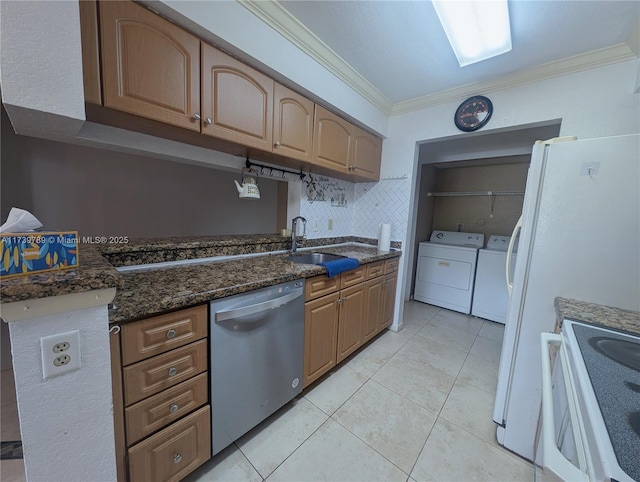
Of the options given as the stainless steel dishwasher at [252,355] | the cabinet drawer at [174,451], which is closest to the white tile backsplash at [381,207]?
the stainless steel dishwasher at [252,355]

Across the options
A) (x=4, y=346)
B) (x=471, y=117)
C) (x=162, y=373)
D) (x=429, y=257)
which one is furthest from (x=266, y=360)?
(x=429, y=257)

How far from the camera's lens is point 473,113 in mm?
2096

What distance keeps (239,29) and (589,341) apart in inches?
81.0

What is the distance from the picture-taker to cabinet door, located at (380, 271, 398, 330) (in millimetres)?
2459

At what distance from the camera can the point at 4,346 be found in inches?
72.4

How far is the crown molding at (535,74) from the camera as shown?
61.1 inches

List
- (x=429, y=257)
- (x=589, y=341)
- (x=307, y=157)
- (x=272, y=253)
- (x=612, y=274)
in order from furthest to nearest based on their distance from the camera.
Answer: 1. (x=429, y=257)
2. (x=272, y=253)
3. (x=307, y=157)
4. (x=612, y=274)
5. (x=589, y=341)

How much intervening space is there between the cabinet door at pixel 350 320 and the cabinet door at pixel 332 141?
1072 mm

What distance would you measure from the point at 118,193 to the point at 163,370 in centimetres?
257

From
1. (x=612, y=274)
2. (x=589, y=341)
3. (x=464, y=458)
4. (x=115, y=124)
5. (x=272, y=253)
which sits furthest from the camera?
(x=272, y=253)

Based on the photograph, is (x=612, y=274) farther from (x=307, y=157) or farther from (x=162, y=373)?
(x=162, y=373)

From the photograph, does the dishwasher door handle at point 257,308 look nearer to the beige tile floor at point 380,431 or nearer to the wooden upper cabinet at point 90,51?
the beige tile floor at point 380,431

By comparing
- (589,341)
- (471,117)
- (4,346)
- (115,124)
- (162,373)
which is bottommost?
(4,346)

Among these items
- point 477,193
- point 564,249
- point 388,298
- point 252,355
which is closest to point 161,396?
point 252,355
